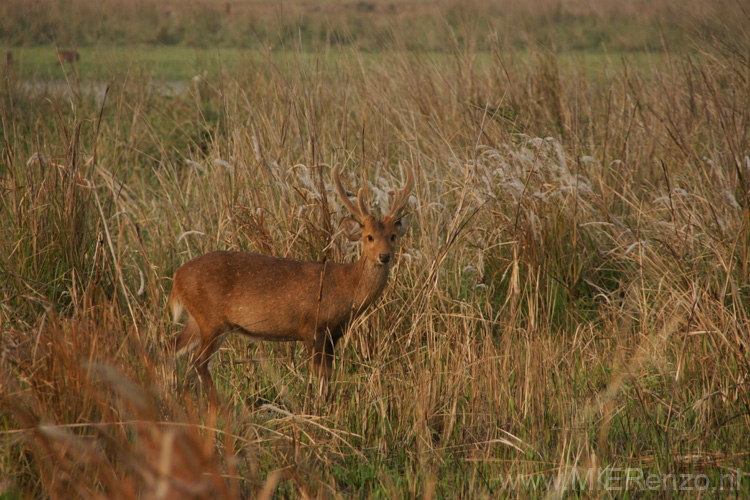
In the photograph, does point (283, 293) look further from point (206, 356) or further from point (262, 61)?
point (262, 61)

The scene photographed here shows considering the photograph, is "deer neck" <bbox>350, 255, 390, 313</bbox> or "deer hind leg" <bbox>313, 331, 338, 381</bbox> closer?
"deer hind leg" <bbox>313, 331, 338, 381</bbox>

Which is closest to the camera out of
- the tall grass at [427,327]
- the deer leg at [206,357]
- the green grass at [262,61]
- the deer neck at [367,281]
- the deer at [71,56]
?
the tall grass at [427,327]

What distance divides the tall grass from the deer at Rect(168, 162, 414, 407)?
0.18 m

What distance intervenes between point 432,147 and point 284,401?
2.94 m

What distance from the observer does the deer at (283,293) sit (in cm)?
355

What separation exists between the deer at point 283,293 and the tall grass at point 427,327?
0.18 metres

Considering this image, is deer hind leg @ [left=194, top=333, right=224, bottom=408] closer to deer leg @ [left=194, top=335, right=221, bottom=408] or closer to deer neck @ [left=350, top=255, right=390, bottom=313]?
deer leg @ [left=194, top=335, right=221, bottom=408]

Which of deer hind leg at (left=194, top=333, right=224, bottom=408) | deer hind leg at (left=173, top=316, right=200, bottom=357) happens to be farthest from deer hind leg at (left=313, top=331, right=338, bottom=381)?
deer hind leg at (left=173, top=316, right=200, bottom=357)

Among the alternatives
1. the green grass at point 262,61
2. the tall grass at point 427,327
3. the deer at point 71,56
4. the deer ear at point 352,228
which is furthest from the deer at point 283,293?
the green grass at point 262,61

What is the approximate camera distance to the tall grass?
8.39 ft

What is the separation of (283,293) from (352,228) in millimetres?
478

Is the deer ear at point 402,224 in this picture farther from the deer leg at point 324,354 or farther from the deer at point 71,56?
the deer at point 71,56

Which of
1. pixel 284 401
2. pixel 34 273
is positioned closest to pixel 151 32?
pixel 34 273

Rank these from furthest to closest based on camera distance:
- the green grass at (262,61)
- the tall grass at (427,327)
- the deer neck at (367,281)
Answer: the green grass at (262,61), the deer neck at (367,281), the tall grass at (427,327)
